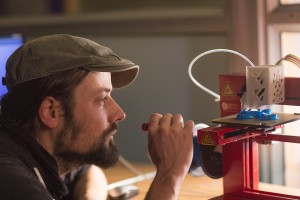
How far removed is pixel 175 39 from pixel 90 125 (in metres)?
1.09

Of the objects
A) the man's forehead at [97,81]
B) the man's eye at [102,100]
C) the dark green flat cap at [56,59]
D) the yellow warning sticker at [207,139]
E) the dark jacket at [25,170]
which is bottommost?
the dark jacket at [25,170]

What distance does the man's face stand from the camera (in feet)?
4.64

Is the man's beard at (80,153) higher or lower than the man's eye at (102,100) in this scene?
lower

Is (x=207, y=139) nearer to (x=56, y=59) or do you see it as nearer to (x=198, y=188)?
(x=56, y=59)

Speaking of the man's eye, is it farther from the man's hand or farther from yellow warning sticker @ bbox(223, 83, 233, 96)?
yellow warning sticker @ bbox(223, 83, 233, 96)

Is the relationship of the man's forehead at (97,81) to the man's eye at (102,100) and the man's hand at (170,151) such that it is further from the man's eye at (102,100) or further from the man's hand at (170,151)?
the man's hand at (170,151)

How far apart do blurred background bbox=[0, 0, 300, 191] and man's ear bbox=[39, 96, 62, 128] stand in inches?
35.3

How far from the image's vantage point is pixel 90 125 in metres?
1.43

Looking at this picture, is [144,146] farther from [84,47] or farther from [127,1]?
[84,47]

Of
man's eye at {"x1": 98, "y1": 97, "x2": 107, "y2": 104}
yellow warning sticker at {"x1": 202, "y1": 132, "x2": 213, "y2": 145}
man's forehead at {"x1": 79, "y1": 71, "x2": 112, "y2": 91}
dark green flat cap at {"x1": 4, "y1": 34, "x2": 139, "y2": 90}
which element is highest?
dark green flat cap at {"x1": 4, "y1": 34, "x2": 139, "y2": 90}

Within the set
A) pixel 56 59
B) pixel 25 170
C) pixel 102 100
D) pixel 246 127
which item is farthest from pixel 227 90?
pixel 25 170

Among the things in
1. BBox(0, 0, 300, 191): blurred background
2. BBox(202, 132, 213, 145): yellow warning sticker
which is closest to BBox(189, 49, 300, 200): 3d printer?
BBox(202, 132, 213, 145): yellow warning sticker

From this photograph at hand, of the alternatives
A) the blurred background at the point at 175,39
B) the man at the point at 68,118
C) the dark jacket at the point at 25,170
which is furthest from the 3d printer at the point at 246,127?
the blurred background at the point at 175,39

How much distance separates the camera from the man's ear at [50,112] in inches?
54.7
